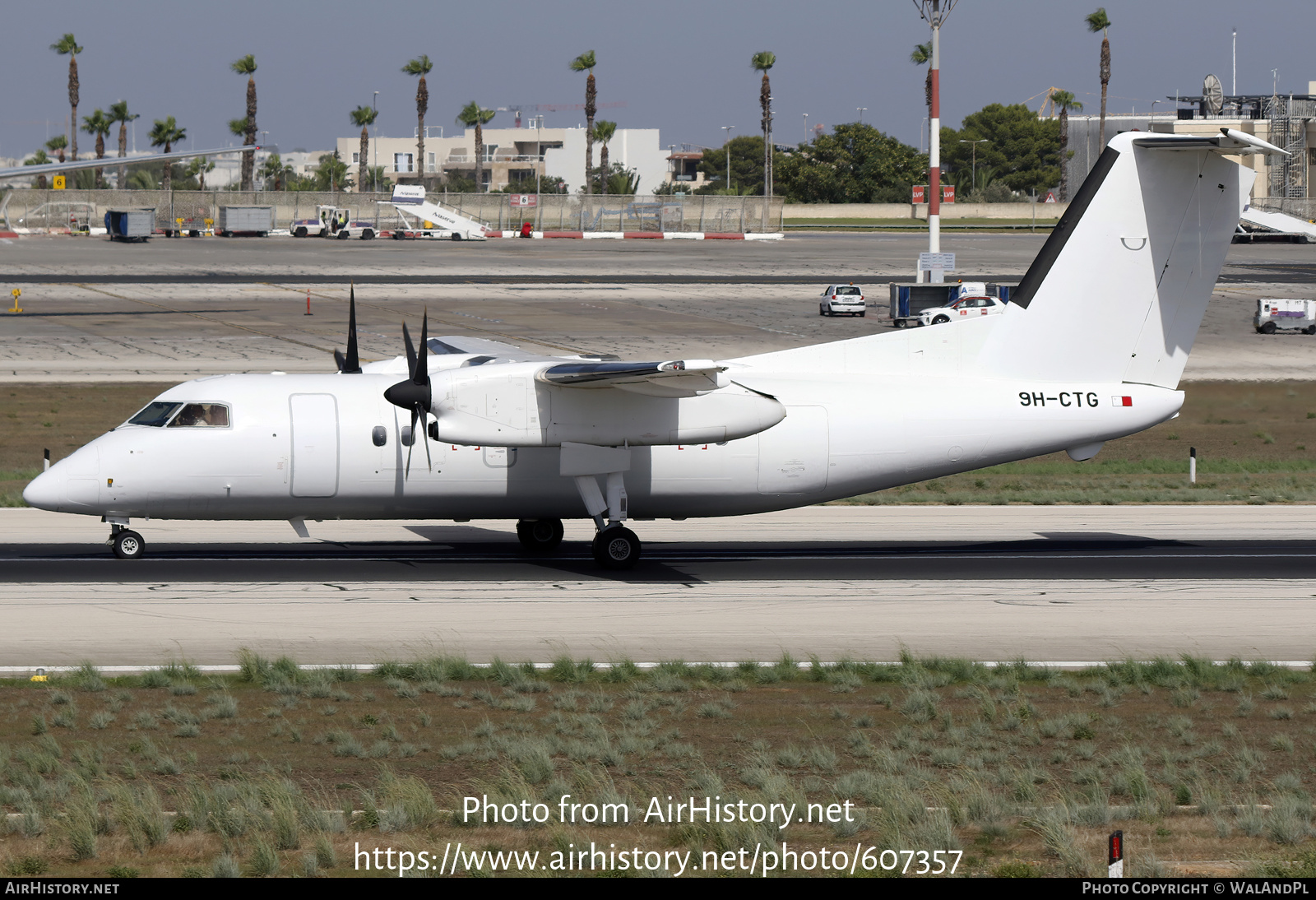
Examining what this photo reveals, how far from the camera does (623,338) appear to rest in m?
60.1

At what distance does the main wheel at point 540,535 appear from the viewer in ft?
81.3

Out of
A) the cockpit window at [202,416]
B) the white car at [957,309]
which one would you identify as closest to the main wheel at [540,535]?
the cockpit window at [202,416]

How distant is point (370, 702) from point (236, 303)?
60156 millimetres

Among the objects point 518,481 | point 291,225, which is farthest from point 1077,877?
point 291,225

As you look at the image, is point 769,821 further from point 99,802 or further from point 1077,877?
point 99,802

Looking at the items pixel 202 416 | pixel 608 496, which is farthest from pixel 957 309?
pixel 202 416

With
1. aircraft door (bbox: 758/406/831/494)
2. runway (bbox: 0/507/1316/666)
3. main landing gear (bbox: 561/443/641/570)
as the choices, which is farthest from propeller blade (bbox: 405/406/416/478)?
aircraft door (bbox: 758/406/831/494)

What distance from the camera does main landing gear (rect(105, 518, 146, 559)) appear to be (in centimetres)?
2286

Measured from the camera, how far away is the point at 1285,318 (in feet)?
215

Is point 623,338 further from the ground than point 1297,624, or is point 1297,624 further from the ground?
point 623,338

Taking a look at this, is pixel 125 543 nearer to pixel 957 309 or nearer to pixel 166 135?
pixel 957 309

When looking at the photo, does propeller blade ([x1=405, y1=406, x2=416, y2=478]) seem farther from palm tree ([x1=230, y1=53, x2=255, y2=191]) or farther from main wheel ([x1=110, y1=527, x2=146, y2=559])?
palm tree ([x1=230, y1=53, x2=255, y2=191])

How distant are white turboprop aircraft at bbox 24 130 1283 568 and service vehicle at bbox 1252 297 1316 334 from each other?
46335 millimetres

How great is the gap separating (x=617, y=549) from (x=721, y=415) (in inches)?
115
